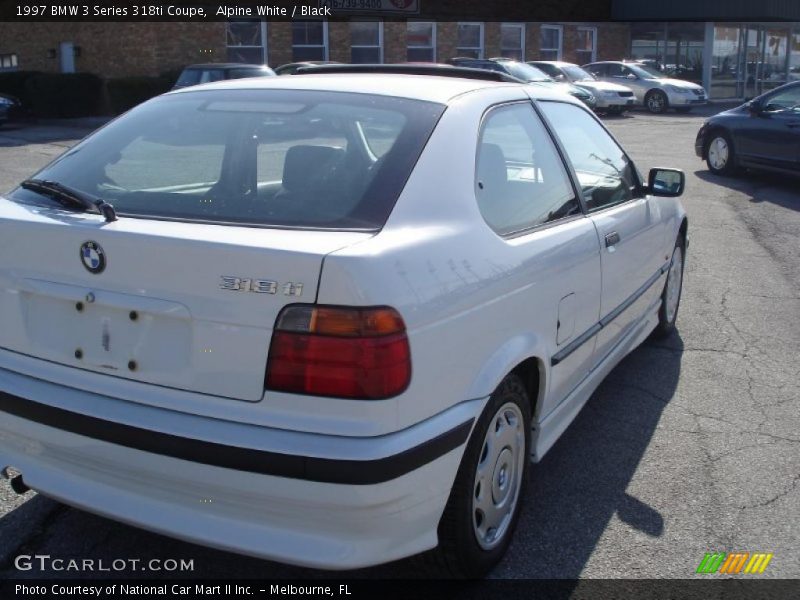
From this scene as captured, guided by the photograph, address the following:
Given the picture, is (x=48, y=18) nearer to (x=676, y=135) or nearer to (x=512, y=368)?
(x=676, y=135)

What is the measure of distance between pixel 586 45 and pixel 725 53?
17.4 ft

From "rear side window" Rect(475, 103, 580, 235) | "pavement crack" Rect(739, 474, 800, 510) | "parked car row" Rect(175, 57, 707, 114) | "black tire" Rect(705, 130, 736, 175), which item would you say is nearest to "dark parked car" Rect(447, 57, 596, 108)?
"parked car row" Rect(175, 57, 707, 114)

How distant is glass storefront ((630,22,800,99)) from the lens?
33688 millimetres

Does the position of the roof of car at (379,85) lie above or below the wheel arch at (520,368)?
above

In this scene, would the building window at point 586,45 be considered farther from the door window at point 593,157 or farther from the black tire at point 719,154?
the door window at point 593,157

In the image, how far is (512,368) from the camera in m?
3.06

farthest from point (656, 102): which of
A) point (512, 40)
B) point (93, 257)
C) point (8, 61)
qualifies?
point (93, 257)

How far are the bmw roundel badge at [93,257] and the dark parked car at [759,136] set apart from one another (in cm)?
1119

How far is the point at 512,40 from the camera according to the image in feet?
109

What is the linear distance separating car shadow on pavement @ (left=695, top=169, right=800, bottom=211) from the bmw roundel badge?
32.3 feet

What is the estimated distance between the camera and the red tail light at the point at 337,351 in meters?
2.47

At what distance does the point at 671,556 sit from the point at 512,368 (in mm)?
980

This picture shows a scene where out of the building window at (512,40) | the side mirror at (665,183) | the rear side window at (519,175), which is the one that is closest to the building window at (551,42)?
the building window at (512,40)

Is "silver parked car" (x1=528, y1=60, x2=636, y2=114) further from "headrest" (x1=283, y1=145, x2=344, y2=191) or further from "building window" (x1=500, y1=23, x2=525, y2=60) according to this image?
"headrest" (x1=283, y1=145, x2=344, y2=191)
